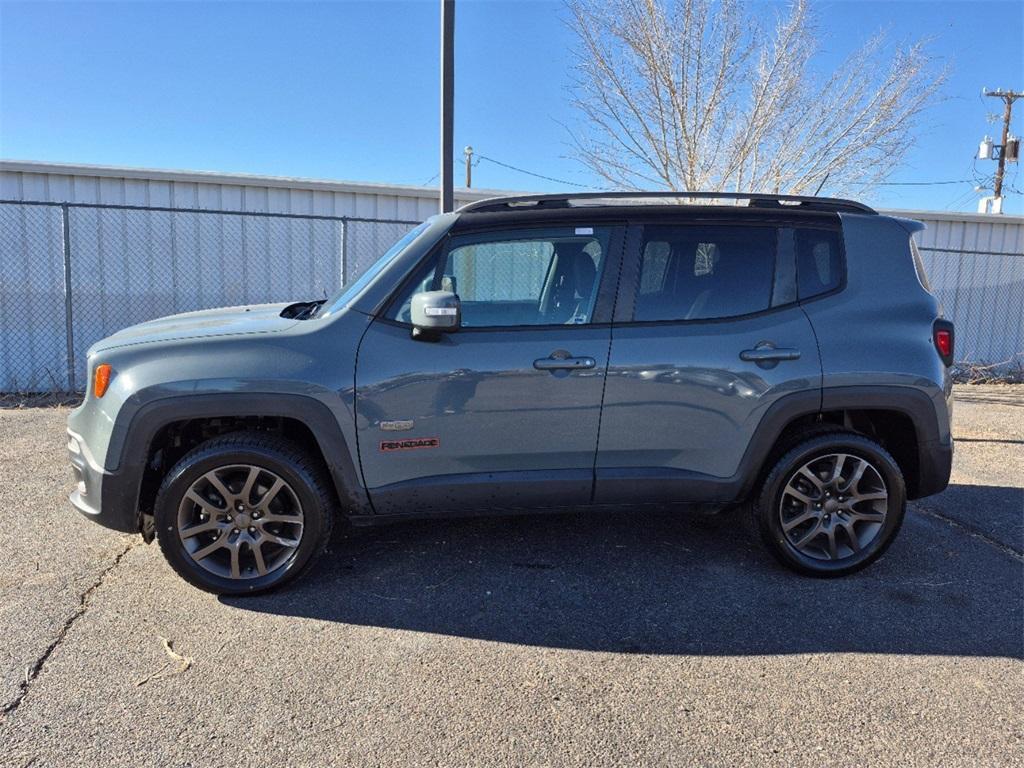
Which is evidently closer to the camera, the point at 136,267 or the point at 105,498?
the point at 105,498

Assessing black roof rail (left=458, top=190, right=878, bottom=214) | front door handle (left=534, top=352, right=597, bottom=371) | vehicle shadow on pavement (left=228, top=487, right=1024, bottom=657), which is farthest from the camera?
black roof rail (left=458, top=190, right=878, bottom=214)

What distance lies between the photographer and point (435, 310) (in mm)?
3094

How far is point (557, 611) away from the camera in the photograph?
10.6 feet

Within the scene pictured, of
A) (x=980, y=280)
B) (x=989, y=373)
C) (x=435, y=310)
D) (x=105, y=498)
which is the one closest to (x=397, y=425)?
(x=435, y=310)

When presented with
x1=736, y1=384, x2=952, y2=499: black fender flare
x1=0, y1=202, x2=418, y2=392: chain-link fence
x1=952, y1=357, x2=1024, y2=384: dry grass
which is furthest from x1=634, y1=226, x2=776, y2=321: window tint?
x1=952, y1=357, x2=1024, y2=384: dry grass

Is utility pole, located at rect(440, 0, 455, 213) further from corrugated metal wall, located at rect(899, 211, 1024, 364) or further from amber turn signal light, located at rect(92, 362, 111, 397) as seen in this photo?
corrugated metal wall, located at rect(899, 211, 1024, 364)

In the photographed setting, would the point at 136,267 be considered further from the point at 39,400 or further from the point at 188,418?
the point at 188,418

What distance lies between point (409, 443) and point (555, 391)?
0.75 meters

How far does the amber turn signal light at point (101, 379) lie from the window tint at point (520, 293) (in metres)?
1.37

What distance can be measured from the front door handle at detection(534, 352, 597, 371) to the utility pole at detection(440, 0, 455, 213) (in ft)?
10.4

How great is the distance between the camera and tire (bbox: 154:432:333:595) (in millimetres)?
3221

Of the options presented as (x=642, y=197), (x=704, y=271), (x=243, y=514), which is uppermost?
(x=642, y=197)

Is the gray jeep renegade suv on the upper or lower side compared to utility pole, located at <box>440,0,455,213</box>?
lower

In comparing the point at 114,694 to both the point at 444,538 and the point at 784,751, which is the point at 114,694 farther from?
the point at 784,751
